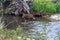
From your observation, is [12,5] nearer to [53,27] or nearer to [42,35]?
[53,27]

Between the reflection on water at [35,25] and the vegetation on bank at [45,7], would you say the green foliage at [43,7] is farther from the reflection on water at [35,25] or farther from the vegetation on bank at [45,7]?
the reflection on water at [35,25]

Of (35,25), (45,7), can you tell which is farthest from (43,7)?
(35,25)

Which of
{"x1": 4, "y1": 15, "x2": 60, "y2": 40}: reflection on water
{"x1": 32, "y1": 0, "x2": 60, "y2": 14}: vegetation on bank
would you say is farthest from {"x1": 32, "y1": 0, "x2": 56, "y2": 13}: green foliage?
{"x1": 4, "y1": 15, "x2": 60, "y2": 40}: reflection on water

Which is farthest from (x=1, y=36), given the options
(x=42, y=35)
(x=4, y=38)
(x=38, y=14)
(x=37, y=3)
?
(x=37, y=3)

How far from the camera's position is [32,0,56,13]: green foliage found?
2655 cm

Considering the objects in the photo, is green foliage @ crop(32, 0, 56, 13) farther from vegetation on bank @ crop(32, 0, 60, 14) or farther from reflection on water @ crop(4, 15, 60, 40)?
reflection on water @ crop(4, 15, 60, 40)

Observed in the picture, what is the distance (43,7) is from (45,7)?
0.19 m

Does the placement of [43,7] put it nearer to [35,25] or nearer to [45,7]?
[45,7]

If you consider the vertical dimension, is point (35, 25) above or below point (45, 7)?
above

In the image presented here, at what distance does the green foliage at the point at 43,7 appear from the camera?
26.5 metres

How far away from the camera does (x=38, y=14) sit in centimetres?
2539

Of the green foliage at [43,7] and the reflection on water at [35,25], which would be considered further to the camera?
the green foliage at [43,7]

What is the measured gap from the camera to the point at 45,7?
26734 millimetres

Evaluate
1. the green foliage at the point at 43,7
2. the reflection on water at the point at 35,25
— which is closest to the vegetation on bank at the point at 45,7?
the green foliage at the point at 43,7
